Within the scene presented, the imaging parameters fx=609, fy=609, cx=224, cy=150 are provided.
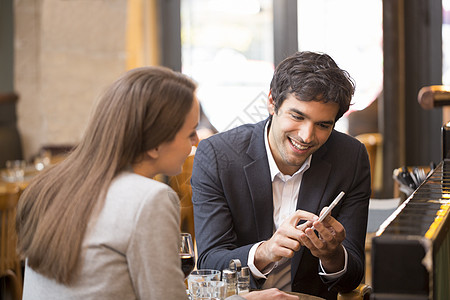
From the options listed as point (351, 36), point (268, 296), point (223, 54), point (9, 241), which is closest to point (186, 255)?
point (268, 296)

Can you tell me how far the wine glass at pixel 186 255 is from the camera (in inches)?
64.8

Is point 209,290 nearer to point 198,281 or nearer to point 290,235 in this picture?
point 198,281

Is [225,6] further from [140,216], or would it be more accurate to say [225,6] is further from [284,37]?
[140,216]

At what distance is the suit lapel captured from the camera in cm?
213

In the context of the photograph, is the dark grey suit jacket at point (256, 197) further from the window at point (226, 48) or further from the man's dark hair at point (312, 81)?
the window at point (226, 48)

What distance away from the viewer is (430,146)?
5.27 m

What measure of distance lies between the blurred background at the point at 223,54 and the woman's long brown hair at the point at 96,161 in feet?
11.7

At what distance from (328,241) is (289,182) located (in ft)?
1.41

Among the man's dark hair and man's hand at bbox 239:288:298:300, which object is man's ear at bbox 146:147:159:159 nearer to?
man's hand at bbox 239:288:298:300

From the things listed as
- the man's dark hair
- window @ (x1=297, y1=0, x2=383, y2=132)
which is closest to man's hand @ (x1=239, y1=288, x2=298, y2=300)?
the man's dark hair

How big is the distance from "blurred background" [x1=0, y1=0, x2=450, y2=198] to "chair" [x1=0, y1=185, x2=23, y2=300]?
206cm

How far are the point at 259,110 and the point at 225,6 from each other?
352cm

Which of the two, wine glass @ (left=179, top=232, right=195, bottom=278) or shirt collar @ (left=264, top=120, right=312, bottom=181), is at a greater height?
shirt collar @ (left=264, top=120, right=312, bottom=181)

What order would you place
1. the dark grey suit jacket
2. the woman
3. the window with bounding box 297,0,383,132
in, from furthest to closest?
1. the window with bounding box 297,0,383,132
2. the dark grey suit jacket
3. the woman
